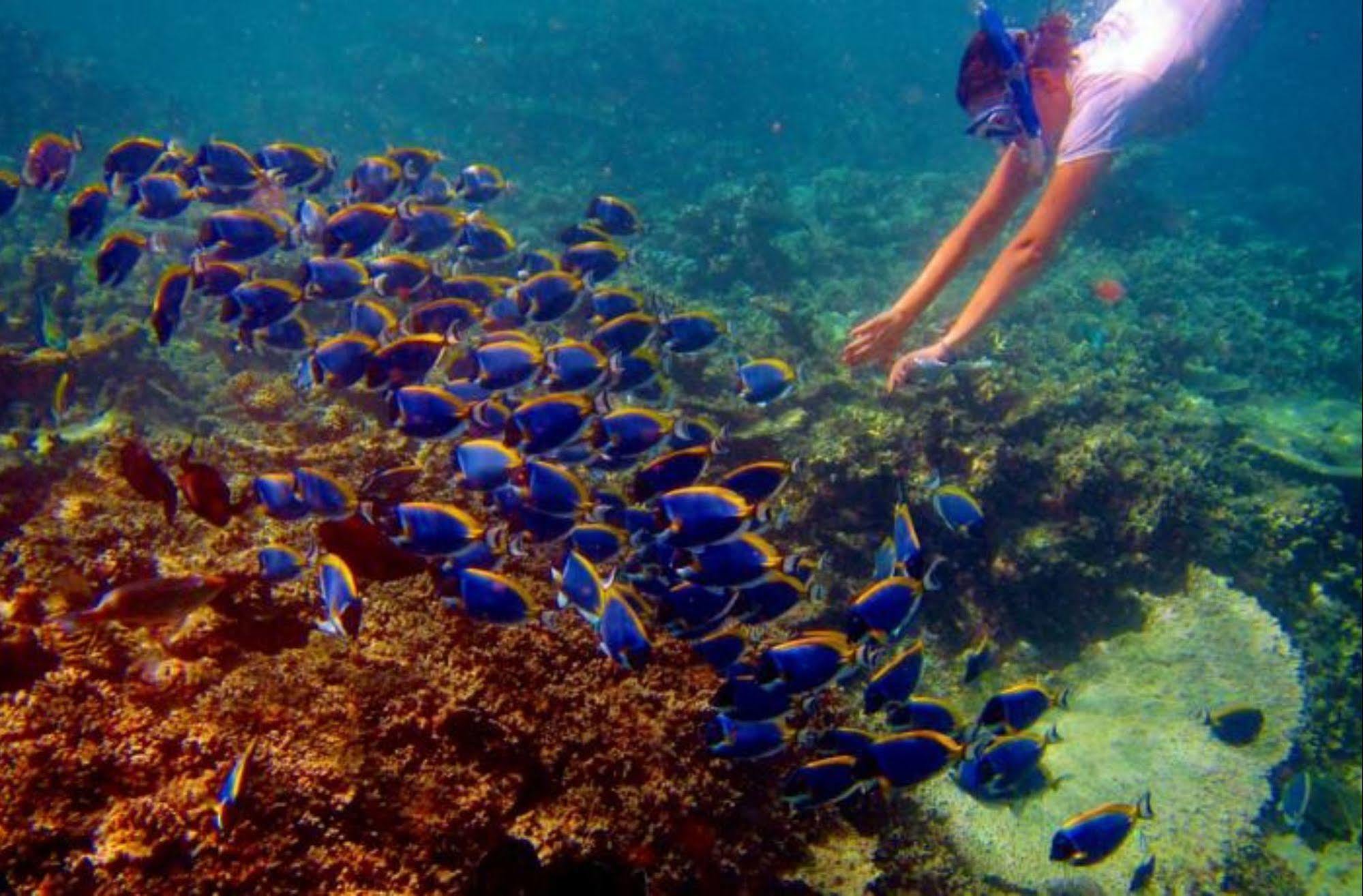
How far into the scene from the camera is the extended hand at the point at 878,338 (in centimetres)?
532

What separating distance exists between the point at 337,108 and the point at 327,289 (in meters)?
29.9

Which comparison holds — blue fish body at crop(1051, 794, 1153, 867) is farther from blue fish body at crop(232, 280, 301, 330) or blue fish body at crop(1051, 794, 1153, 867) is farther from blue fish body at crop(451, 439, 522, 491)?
blue fish body at crop(232, 280, 301, 330)

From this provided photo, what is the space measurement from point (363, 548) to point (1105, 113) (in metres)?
4.94

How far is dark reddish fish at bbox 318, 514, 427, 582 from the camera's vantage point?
3.64 m

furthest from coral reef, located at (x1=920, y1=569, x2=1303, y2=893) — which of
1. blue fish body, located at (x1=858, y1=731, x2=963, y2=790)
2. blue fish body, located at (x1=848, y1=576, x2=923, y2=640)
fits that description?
blue fish body, located at (x1=848, y1=576, x2=923, y2=640)

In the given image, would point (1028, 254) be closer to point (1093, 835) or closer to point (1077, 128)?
point (1077, 128)

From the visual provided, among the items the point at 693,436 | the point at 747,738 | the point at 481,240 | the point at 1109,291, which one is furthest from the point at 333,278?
the point at 1109,291

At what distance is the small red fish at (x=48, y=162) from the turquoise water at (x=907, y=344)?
7.09ft

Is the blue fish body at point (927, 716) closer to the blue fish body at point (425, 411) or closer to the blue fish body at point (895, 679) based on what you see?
the blue fish body at point (895, 679)

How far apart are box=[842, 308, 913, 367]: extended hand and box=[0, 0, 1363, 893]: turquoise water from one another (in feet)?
3.23

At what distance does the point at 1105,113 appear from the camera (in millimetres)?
4523

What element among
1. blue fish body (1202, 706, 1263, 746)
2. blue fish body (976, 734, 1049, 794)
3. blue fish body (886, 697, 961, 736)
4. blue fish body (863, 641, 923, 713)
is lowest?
blue fish body (1202, 706, 1263, 746)

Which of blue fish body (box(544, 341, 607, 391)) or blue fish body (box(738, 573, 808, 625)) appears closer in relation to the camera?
blue fish body (box(738, 573, 808, 625))

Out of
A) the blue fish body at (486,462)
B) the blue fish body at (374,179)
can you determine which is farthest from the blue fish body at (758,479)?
the blue fish body at (374,179)
